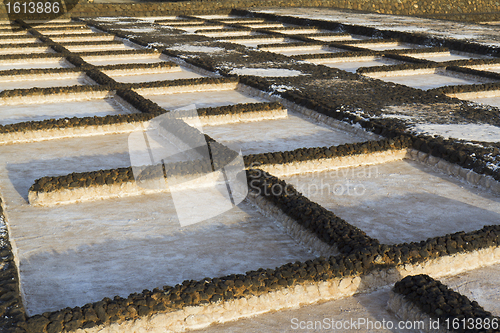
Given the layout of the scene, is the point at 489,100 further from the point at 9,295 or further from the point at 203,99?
the point at 9,295

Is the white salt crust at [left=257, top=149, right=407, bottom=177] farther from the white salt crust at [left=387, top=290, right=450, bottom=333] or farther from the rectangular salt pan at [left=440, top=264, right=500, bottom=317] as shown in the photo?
the white salt crust at [left=387, top=290, right=450, bottom=333]

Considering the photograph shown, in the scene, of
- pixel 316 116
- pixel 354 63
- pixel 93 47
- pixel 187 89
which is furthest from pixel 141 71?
pixel 354 63

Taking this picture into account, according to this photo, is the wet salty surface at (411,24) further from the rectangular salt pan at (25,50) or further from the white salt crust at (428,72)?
the rectangular salt pan at (25,50)

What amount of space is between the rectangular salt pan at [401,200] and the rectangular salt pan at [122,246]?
64 centimetres

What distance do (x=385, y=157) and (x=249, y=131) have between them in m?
1.61

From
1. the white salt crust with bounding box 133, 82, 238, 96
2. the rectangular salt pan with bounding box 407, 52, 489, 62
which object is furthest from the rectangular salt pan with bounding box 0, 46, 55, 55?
the rectangular salt pan with bounding box 407, 52, 489, 62

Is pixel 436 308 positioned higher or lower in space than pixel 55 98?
lower

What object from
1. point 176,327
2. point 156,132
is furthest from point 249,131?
point 176,327

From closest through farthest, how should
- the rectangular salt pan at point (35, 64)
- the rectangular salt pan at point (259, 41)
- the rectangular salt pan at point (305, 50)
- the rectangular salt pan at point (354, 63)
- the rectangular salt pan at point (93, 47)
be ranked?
Result: the rectangular salt pan at point (35, 64)
the rectangular salt pan at point (354, 63)
the rectangular salt pan at point (93, 47)
the rectangular salt pan at point (305, 50)
the rectangular salt pan at point (259, 41)

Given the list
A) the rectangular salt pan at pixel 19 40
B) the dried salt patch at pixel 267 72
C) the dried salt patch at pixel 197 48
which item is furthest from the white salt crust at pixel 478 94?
the rectangular salt pan at pixel 19 40

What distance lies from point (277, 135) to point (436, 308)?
11.2 ft

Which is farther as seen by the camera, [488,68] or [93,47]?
[93,47]

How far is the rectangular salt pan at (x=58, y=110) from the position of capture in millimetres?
6473

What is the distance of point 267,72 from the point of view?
28.9 ft
